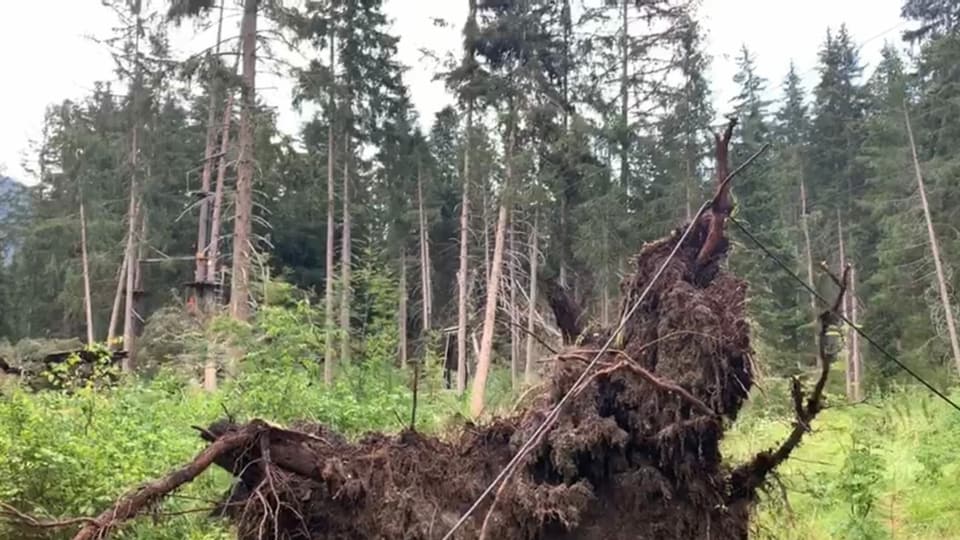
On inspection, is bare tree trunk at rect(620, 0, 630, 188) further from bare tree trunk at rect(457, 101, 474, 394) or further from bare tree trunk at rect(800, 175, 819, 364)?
bare tree trunk at rect(800, 175, 819, 364)

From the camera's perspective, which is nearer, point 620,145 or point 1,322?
point 620,145

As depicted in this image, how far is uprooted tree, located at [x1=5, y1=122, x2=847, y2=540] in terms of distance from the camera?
4000 millimetres

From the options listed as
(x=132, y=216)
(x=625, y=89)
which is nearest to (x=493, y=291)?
(x=625, y=89)

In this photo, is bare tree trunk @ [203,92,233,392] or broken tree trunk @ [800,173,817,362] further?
broken tree trunk @ [800,173,817,362]

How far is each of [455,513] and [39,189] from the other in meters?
42.6

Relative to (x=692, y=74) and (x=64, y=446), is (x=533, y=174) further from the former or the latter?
(x=64, y=446)

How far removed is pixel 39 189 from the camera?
39.8 metres

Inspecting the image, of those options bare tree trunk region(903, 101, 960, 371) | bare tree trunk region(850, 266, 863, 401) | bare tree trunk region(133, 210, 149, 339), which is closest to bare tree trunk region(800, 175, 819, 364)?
bare tree trunk region(850, 266, 863, 401)

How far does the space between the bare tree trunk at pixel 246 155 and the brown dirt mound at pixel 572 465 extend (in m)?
9.84

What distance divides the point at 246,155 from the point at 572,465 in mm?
11578

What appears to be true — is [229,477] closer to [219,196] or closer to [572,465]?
[572,465]

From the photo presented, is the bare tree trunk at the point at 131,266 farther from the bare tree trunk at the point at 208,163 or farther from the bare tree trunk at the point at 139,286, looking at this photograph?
the bare tree trunk at the point at 208,163

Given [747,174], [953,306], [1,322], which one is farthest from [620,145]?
[1,322]

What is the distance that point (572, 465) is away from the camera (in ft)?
13.5
